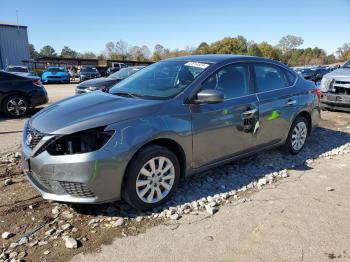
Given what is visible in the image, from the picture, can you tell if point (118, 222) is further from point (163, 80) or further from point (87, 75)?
point (87, 75)

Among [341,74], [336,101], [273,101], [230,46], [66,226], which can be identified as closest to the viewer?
[66,226]

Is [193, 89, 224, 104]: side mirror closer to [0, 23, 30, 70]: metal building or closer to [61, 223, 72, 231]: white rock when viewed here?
[61, 223, 72, 231]: white rock

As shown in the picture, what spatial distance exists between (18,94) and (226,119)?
7.33 m

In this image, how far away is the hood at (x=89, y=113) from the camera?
3332mm

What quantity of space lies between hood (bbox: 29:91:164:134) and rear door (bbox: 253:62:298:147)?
174cm

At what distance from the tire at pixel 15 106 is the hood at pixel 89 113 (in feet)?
20.3

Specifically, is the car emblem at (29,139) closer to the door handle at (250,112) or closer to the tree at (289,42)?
the door handle at (250,112)

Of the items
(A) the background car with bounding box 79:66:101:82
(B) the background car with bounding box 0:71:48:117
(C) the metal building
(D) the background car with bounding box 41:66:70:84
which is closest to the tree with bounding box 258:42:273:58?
(C) the metal building

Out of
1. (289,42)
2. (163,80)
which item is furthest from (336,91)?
(289,42)

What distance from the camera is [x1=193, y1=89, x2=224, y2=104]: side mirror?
3.83 metres

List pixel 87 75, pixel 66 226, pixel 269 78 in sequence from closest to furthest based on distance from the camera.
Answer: pixel 66 226 < pixel 269 78 < pixel 87 75

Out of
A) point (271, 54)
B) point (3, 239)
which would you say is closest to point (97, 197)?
point (3, 239)

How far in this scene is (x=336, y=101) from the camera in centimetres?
934

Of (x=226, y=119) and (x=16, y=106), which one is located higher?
(x=226, y=119)
